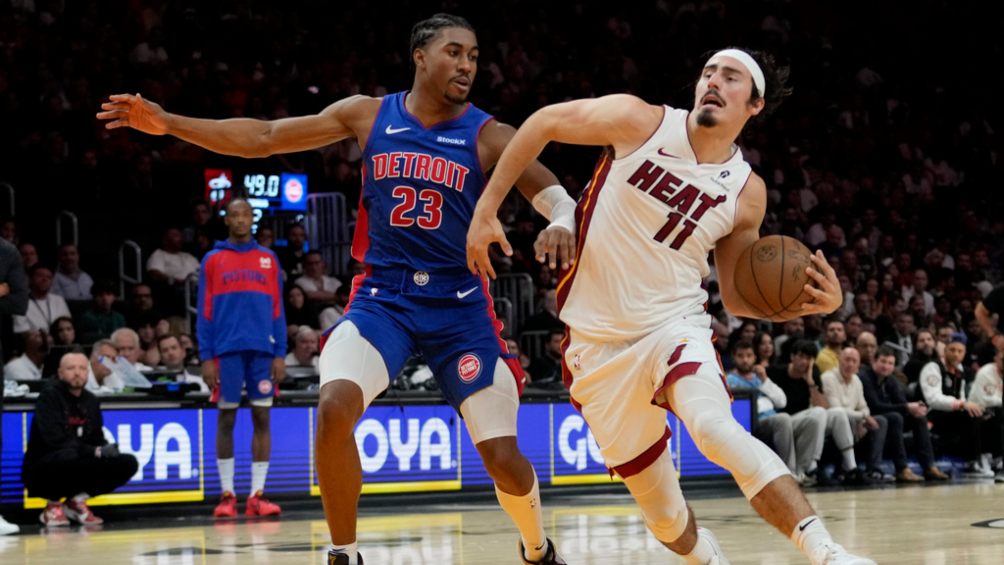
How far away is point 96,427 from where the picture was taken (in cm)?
1006

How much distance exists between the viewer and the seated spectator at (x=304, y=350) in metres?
12.8

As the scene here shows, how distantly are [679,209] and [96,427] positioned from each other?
6.15 meters

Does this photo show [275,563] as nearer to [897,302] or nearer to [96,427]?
[96,427]

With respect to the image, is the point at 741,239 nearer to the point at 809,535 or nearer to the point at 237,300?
the point at 809,535

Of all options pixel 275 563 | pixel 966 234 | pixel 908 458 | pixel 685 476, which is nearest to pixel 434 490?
pixel 685 476

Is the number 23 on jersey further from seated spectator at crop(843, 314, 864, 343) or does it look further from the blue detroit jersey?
seated spectator at crop(843, 314, 864, 343)

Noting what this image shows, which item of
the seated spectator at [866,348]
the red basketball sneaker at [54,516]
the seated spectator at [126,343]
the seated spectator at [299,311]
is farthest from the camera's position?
the seated spectator at [866,348]

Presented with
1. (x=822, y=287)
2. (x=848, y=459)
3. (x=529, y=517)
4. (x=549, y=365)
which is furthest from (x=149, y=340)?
(x=822, y=287)

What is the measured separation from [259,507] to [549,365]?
410 centimetres

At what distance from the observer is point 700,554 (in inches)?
215

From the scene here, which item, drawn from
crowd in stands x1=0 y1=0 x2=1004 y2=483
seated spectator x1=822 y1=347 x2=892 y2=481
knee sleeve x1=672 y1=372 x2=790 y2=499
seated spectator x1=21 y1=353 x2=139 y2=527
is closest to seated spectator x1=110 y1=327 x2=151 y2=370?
crowd in stands x1=0 y1=0 x2=1004 y2=483

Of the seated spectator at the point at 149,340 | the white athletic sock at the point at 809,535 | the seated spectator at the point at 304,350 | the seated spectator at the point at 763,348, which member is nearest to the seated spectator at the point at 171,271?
the seated spectator at the point at 149,340

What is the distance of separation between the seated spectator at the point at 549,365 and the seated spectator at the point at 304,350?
6.58 feet

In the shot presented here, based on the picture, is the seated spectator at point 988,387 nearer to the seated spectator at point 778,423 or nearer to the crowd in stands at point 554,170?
the crowd in stands at point 554,170
